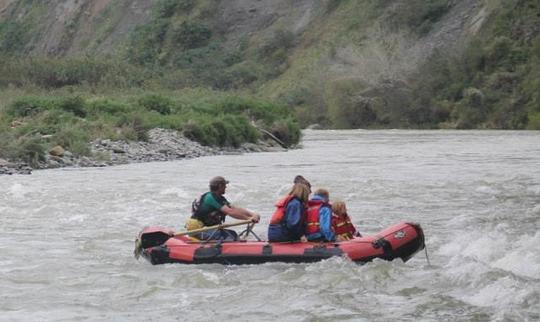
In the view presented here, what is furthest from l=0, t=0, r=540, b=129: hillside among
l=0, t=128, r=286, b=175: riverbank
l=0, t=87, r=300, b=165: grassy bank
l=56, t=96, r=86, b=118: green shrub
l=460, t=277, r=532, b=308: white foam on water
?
l=460, t=277, r=532, b=308: white foam on water

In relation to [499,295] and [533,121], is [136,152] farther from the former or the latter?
[533,121]

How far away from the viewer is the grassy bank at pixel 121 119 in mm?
29469

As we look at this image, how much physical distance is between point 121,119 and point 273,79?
48.5 m

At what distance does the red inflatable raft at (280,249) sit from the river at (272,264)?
0.13 m

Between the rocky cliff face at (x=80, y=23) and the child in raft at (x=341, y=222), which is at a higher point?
the rocky cliff face at (x=80, y=23)

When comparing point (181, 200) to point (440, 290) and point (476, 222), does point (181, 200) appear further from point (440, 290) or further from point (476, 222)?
point (440, 290)

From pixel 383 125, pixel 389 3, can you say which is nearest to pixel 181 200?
pixel 383 125

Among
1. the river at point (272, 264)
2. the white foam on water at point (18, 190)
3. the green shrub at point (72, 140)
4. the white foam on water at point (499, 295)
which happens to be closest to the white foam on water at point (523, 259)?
the river at point (272, 264)

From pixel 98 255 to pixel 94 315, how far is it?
146 inches

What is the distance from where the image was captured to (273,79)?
270 feet

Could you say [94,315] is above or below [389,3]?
below

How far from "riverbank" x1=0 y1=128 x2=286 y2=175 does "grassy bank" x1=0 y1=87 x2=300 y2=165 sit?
316 mm

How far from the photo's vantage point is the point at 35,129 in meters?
30.9

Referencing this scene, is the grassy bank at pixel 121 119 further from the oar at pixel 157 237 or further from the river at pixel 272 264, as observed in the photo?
the oar at pixel 157 237
